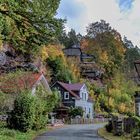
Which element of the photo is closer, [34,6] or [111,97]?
[34,6]

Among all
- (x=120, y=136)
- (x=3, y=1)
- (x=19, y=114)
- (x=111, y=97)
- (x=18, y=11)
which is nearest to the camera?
(x=3, y=1)

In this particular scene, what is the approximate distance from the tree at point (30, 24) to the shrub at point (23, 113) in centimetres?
2229

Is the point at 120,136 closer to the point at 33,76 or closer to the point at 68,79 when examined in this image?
the point at 33,76

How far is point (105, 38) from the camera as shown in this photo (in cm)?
12031

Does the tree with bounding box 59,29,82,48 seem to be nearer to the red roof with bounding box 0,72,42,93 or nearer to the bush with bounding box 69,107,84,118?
the bush with bounding box 69,107,84,118

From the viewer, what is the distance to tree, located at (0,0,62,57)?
641 inches

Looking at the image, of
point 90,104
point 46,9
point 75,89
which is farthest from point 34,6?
point 90,104

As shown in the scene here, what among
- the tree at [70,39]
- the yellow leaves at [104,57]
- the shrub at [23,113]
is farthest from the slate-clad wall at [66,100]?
the tree at [70,39]

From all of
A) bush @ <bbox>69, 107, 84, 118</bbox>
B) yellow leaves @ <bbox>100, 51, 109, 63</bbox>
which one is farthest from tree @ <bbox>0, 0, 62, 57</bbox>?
yellow leaves @ <bbox>100, 51, 109, 63</bbox>

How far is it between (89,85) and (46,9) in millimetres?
82676

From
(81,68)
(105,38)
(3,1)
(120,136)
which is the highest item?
(105,38)

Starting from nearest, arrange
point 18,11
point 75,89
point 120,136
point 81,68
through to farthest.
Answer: point 18,11 → point 120,136 → point 75,89 → point 81,68

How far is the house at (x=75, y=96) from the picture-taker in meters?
83.6

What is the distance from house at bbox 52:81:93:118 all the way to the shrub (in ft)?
137
